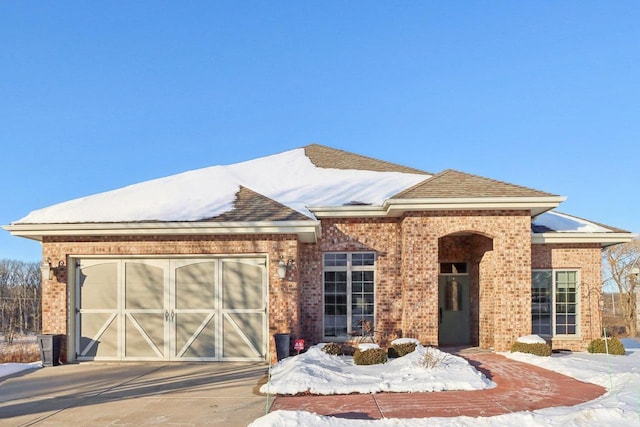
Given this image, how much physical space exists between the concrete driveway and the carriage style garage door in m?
0.44

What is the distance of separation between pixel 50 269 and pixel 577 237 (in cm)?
1325

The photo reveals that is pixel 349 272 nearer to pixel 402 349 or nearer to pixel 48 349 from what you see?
pixel 402 349

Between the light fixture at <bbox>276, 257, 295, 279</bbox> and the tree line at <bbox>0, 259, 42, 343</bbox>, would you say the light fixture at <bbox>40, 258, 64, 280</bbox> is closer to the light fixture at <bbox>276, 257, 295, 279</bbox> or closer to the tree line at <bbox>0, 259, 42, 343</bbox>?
the light fixture at <bbox>276, 257, 295, 279</bbox>

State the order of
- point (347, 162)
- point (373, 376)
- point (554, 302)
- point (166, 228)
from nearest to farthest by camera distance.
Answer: point (373, 376) < point (166, 228) < point (554, 302) < point (347, 162)

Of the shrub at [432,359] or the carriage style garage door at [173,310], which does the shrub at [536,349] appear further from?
the carriage style garage door at [173,310]

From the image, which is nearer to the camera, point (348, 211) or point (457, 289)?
point (348, 211)

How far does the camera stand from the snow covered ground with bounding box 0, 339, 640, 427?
5.67 meters

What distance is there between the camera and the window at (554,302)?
12.5 m

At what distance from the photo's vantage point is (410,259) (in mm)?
11250

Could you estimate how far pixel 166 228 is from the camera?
417 inches

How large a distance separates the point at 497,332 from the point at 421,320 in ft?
6.26

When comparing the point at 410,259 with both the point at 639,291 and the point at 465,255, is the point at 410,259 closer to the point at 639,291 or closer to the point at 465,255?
the point at 465,255

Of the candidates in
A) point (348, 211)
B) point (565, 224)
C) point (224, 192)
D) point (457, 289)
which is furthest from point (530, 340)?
point (224, 192)

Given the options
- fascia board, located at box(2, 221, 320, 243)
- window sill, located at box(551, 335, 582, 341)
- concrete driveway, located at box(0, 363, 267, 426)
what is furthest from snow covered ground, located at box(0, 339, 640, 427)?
fascia board, located at box(2, 221, 320, 243)
